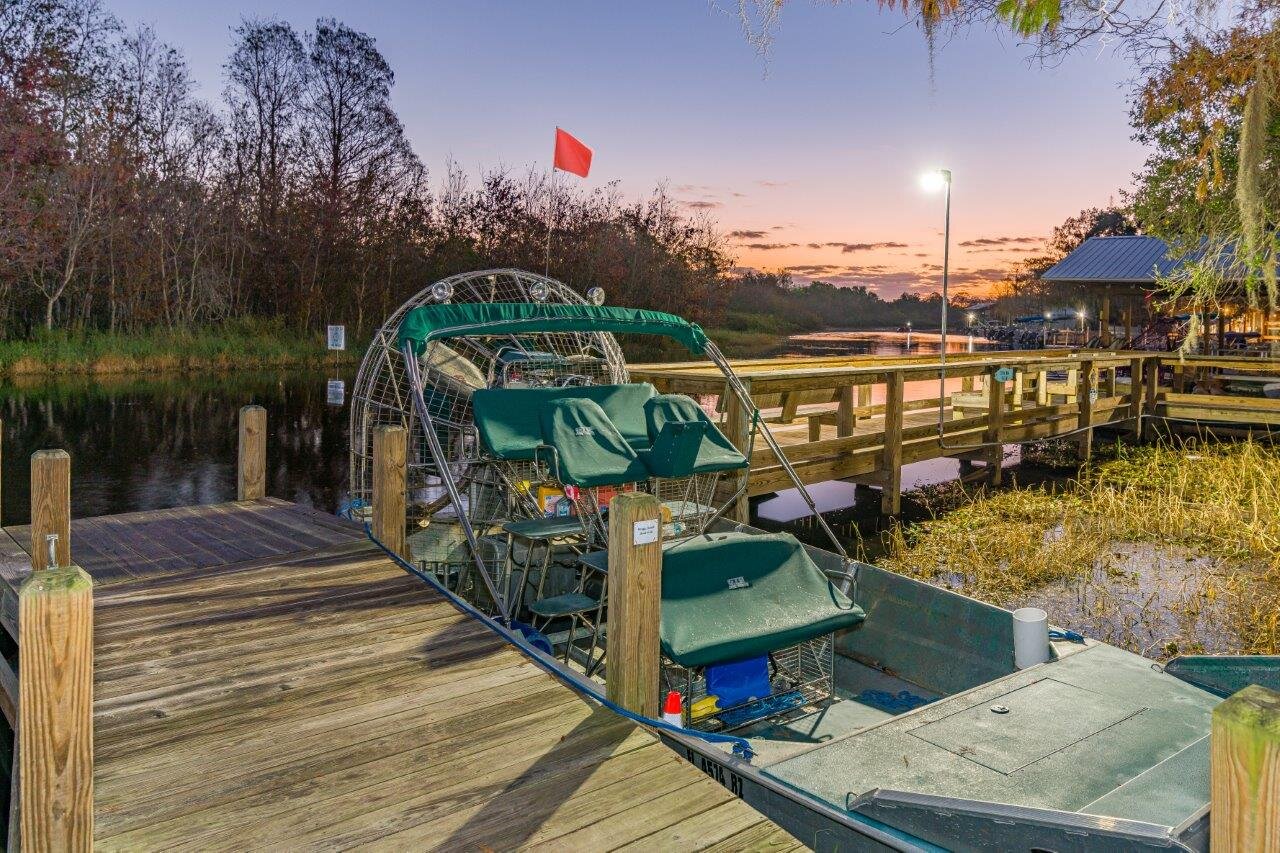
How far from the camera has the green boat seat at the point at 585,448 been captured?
5.59 metres

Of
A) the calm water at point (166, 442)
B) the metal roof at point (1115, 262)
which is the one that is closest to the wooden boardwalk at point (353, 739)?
the calm water at point (166, 442)

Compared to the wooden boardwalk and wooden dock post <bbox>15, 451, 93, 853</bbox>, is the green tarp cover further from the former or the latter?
wooden dock post <bbox>15, 451, 93, 853</bbox>

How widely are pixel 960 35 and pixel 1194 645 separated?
4.72 meters

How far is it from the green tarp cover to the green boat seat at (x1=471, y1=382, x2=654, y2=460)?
0.61ft

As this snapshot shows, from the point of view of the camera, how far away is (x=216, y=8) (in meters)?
36.9

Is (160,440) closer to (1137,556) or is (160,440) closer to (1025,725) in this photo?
(1137,556)

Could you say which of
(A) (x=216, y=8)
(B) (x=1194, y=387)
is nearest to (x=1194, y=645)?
(B) (x=1194, y=387)

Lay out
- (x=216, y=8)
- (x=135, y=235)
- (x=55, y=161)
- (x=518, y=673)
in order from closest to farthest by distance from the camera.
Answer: (x=518, y=673) < (x=55, y=161) < (x=135, y=235) < (x=216, y=8)

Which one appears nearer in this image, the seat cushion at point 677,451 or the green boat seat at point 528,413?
the seat cushion at point 677,451

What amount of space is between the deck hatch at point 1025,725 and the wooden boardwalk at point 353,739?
44.1 inches

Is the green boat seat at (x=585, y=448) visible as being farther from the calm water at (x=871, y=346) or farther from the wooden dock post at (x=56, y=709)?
the calm water at (x=871, y=346)

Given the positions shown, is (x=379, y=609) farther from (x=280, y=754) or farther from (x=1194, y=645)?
(x=1194, y=645)

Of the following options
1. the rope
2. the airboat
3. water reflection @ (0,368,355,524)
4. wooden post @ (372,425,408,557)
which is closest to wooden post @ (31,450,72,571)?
wooden post @ (372,425,408,557)

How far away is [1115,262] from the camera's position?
2589 cm
